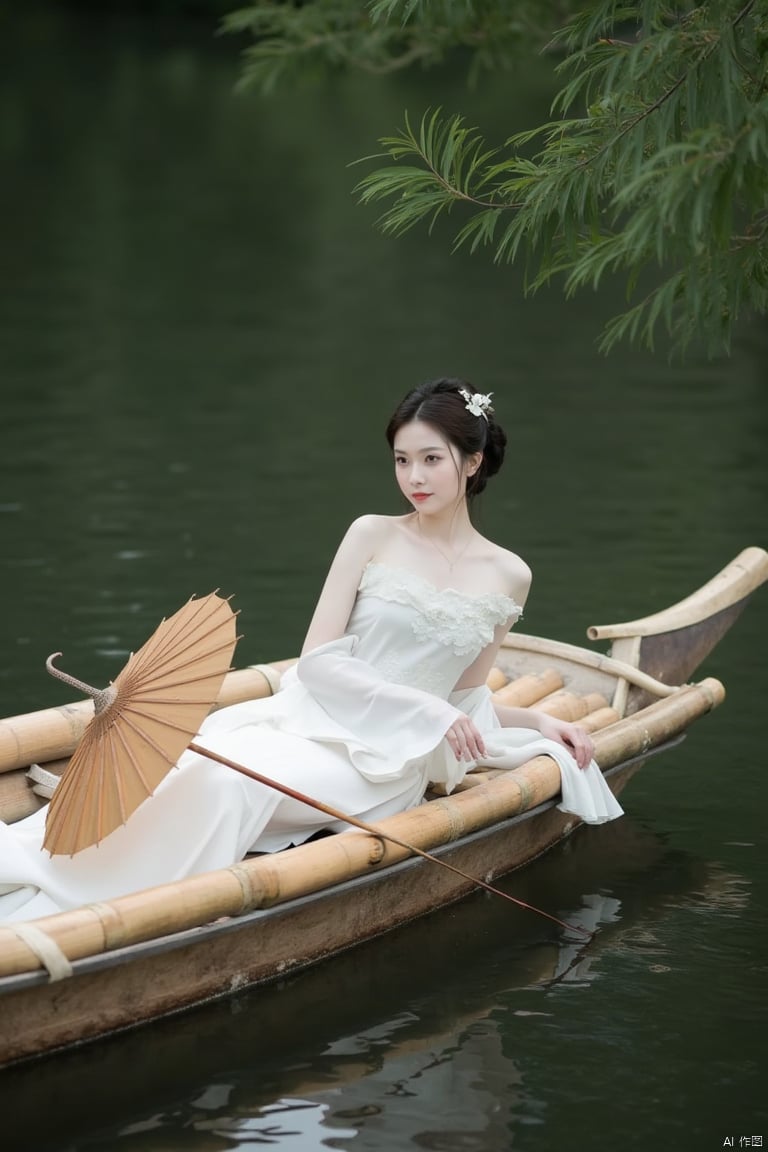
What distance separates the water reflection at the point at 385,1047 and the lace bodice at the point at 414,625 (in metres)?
0.81

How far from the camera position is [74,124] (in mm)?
31016

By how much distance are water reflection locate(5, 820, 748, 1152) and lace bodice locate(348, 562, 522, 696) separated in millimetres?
810

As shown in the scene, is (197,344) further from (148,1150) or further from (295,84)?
(148,1150)

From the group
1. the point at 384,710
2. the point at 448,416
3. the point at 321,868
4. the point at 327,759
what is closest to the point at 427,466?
the point at 448,416

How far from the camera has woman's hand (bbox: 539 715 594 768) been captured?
17.9ft

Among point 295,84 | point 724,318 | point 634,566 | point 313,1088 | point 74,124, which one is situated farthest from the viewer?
point 74,124

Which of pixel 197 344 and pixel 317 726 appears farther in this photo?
pixel 197 344

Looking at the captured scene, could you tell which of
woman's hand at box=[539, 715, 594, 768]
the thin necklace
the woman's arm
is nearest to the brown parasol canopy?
the woman's arm

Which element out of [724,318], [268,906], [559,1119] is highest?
[724,318]

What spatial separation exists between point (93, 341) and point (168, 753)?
1115 centimetres

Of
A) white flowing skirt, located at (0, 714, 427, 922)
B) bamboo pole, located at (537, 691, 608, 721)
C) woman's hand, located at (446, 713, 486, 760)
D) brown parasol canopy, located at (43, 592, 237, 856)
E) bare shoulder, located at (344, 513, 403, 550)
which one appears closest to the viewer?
brown parasol canopy, located at (43, 592, 237, 856)

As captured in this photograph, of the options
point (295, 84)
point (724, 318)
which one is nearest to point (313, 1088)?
point (724, 318)

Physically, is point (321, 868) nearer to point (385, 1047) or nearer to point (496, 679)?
point (385, 1047)

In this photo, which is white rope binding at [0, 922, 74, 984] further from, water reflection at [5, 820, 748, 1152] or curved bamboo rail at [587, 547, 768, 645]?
curved bamboo rail at [587, 547, 768, 645]
